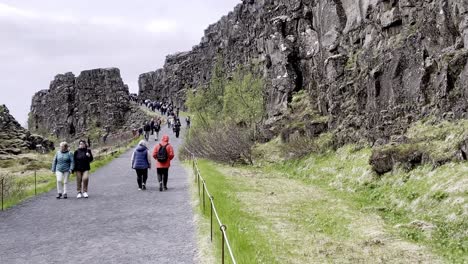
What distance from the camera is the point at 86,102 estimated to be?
94625 mm

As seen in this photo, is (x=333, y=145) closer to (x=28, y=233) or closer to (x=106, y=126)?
(x=28, y=233)

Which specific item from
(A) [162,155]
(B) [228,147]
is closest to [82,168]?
(A) [162,155]

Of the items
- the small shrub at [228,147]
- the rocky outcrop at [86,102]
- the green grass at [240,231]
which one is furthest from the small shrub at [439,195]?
the rocky outcrop at [86,102]

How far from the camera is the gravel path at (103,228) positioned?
1133 centimetres

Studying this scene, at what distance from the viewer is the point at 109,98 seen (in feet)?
307

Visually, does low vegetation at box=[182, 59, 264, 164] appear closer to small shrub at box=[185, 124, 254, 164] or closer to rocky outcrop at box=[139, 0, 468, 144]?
small shrub at box=[185, 124, 254, 164]

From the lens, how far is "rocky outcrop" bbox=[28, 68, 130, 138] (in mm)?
92062

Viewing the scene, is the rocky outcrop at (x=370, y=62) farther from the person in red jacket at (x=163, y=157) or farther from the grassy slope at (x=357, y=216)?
the person in red jacket at (x=163, y=157)

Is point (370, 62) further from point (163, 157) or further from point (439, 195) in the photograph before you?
point (439, 195)

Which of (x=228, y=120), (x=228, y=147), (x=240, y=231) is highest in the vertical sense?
(x=228, y=120)

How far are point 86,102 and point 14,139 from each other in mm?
47721

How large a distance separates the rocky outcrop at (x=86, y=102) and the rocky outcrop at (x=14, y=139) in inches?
1449

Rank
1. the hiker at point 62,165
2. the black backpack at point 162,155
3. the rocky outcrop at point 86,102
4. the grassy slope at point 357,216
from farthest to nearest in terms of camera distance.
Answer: the rocky outcrop at point 86,102, the black backpack at point 162,155, the hiker at point 62,165, the grassy slope at point 357,216

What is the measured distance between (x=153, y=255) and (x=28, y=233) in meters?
4.40
